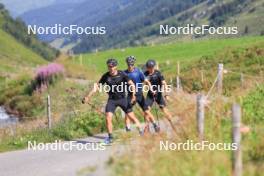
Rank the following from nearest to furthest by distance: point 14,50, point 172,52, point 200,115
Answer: point 200,115 < point 172,52 < point 14,50

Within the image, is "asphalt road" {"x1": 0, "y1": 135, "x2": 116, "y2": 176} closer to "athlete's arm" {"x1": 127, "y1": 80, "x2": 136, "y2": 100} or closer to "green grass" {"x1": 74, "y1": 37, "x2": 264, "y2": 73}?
"athlete's arm" {"x1": 127, "y1": 80, "x2": 136, "y2": 100}

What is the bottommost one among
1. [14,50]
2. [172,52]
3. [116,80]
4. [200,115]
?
[200,115]

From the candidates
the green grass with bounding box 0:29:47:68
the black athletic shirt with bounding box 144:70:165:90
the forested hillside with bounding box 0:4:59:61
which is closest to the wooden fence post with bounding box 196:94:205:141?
the black athletic shirt with bounding box 144:70:165:90

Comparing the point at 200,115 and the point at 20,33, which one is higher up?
the point at 20,33

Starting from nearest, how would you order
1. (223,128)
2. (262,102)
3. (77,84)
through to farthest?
1. (223,128)
2. (262,102)
3. (77,84)

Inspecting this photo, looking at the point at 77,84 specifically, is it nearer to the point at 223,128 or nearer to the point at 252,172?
the point at 223,128

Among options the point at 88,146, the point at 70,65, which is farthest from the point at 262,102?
the point at 70,65

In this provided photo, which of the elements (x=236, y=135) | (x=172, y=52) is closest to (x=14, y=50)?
(x=172, y=52)

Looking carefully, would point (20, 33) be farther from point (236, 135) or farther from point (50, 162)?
point (236, 135)

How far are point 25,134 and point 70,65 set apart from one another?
99.1 ft

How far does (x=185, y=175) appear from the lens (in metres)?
8.73

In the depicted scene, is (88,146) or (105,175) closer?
(105,175)

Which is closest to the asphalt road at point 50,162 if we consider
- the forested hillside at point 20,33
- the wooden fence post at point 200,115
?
the wooden fence post at point 200,115

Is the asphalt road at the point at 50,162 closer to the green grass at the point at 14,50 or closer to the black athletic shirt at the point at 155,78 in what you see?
the black athletic shirt at the point at 155,78
